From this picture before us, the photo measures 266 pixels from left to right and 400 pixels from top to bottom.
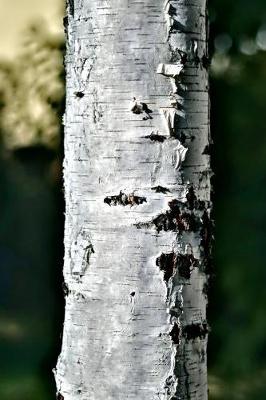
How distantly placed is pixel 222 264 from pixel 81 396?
134 inches

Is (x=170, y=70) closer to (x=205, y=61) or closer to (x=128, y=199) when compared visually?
(x=205, y=61)

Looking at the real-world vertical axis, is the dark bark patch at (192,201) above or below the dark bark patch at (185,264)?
above

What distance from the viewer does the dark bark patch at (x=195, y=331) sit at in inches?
79.1

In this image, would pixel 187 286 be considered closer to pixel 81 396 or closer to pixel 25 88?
pixel 81 396

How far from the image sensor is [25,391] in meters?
6.56

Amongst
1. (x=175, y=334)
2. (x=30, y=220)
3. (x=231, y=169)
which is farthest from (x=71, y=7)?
(x=30, y=220)

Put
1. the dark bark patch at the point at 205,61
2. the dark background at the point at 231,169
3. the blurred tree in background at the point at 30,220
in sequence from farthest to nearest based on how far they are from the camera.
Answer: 1. the dark background at the point at 231,169
2. the blurred tree in background at the point at 30,220
3. the dark bark patch at the point at 205,61

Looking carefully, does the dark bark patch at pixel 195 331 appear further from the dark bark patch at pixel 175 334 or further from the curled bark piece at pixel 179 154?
the curled bark piece at pixel 179 154

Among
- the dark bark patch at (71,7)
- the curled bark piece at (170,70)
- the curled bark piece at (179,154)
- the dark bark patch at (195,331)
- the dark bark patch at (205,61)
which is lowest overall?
the dark bark patch at (195,331)

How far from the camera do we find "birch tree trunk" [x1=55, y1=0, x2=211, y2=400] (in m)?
1.94

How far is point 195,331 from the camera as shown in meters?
2.04

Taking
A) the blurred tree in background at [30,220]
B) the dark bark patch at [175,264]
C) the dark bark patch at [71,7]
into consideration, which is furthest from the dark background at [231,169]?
the dark bark patch at [175,264]

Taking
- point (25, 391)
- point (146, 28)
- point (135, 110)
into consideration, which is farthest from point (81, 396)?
point (25, 391)

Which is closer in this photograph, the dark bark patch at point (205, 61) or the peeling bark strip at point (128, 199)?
the peeling bark strip at point (128, 199)
